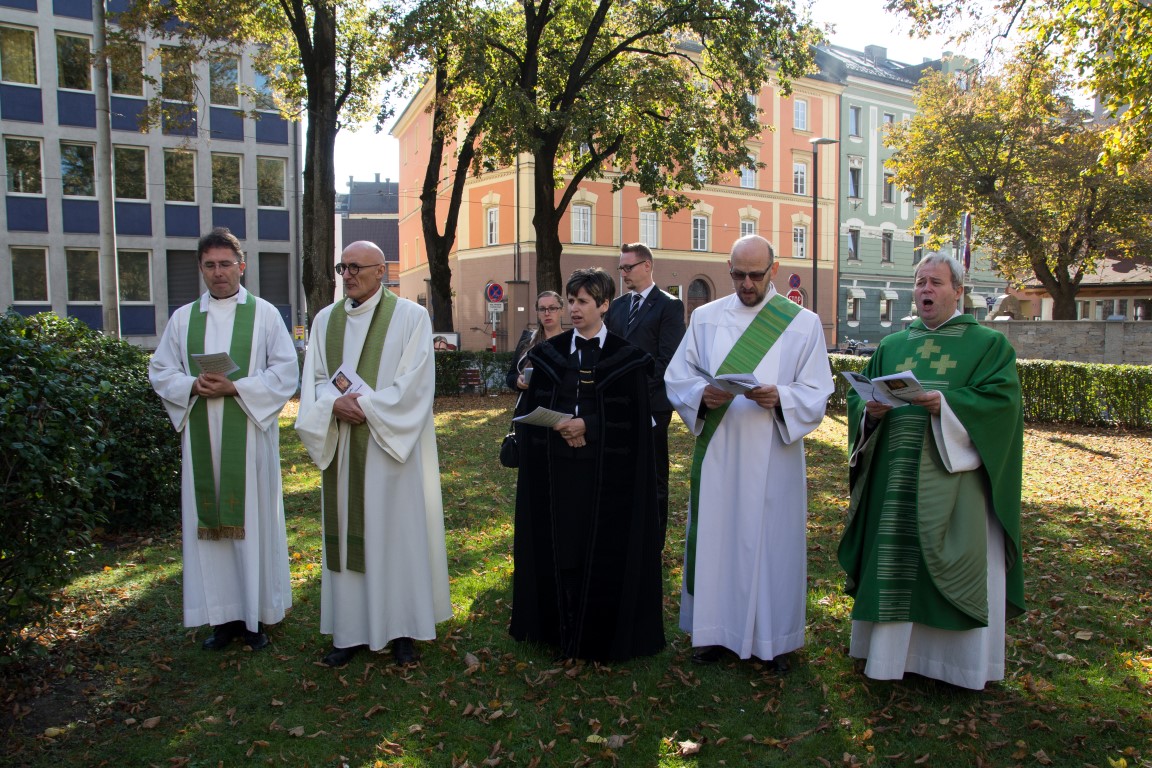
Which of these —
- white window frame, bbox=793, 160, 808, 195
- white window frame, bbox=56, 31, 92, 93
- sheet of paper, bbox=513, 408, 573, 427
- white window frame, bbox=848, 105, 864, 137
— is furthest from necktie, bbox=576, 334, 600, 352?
white window frame, bbox=848, 105, 864, 137

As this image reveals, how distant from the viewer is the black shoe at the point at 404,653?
4617mm

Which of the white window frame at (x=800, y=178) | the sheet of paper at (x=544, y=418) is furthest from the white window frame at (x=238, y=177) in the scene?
the sheet of paper at (x=544, y=418)

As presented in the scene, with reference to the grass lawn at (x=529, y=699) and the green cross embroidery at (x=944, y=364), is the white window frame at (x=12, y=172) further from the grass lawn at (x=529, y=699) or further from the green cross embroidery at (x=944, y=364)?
the green cross embroidery at (x=944, y=364)

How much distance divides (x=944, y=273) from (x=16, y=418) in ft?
14.7

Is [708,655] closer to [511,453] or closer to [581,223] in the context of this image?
[511,453]

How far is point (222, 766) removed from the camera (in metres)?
3.60

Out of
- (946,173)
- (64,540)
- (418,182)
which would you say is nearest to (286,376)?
(64,540)

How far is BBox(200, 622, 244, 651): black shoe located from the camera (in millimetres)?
4832

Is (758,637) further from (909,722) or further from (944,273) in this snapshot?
(944,273)

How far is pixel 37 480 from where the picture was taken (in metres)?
3.71

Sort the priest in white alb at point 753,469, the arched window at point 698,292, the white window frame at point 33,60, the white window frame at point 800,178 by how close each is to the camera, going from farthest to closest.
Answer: the white window frame at point 800,178, the arched window at point 698,292, the white window frame at point 33,60, the priest in white alb at point 753,469

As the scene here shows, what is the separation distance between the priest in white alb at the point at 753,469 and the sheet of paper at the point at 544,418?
28.9 inches

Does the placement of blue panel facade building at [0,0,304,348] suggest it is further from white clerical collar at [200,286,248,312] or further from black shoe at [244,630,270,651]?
black shoe at [244,630,270,651]

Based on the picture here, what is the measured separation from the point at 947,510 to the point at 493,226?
34124 millimetres
